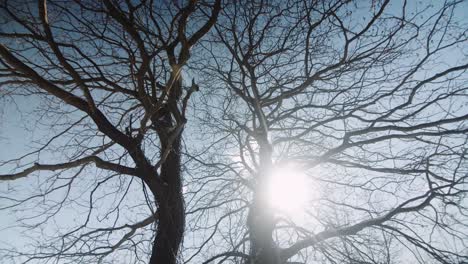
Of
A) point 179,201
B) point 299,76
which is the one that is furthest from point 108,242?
point 299,76

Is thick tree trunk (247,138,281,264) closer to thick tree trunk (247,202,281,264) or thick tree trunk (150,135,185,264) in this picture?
thick tree trunk (247,202,281,264)

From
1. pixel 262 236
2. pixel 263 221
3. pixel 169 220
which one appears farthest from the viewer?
pixel 263 221

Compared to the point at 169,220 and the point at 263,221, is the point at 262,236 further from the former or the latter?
the point at 169,220

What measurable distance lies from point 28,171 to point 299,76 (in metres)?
4.31

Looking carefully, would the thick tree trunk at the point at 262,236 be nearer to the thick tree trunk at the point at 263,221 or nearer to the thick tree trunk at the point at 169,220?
the thick tree trunk at the point at 263,221

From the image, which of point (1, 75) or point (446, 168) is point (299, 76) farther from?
point (1, 75)

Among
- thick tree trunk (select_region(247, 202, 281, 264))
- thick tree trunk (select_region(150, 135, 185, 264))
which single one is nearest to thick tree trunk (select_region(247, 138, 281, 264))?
thick tree trunk (select_region(247, 202, 281, 264))

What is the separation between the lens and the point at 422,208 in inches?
138

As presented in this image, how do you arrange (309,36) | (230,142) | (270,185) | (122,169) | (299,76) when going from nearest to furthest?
(122,169), (309,36), (270,185), (299,76), (230,142)

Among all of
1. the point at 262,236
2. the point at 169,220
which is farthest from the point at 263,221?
the point at 169,220

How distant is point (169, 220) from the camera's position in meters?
3.71

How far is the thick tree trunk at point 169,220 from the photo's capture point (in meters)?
3.51

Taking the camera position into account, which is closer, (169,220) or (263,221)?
(169,220)

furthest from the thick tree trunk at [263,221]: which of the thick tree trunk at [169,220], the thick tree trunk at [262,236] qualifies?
the thick tree trunk at [169,220]
